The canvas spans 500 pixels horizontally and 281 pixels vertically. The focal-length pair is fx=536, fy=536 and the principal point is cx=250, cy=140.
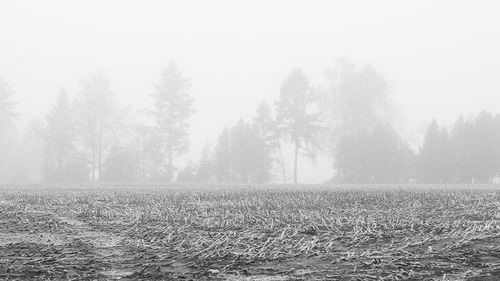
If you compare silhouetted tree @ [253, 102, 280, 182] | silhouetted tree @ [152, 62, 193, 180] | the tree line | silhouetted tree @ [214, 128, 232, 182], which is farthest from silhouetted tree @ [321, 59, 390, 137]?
silhouetted tree @ [152, 62, 193, 180]

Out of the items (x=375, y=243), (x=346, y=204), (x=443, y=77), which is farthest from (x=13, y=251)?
(x=443, y=77)

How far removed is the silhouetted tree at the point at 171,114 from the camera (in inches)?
2180

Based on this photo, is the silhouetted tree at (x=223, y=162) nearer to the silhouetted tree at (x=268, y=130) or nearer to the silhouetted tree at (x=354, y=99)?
the silhouetted tree at (x=268, y=130)

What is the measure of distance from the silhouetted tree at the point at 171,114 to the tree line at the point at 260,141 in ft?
0.36

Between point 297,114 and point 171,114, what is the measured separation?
13648 mm

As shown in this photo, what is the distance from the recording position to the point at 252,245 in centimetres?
658

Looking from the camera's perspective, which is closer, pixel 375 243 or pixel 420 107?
pixel 375 243

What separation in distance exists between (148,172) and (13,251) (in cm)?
4791

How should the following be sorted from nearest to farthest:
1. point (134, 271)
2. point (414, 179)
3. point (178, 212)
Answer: point (134, 271) < point (178, 212) < point (414, 179)

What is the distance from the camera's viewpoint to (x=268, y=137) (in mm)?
52656

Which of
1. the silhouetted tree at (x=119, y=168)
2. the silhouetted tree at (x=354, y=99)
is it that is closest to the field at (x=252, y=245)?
the silhouetted tree at (x=119, y=168)

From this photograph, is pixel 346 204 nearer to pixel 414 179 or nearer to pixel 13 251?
pixel 13 251

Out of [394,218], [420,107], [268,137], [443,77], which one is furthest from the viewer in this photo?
[443,77]

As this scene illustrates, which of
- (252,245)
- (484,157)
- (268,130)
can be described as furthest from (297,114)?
(252,245)
